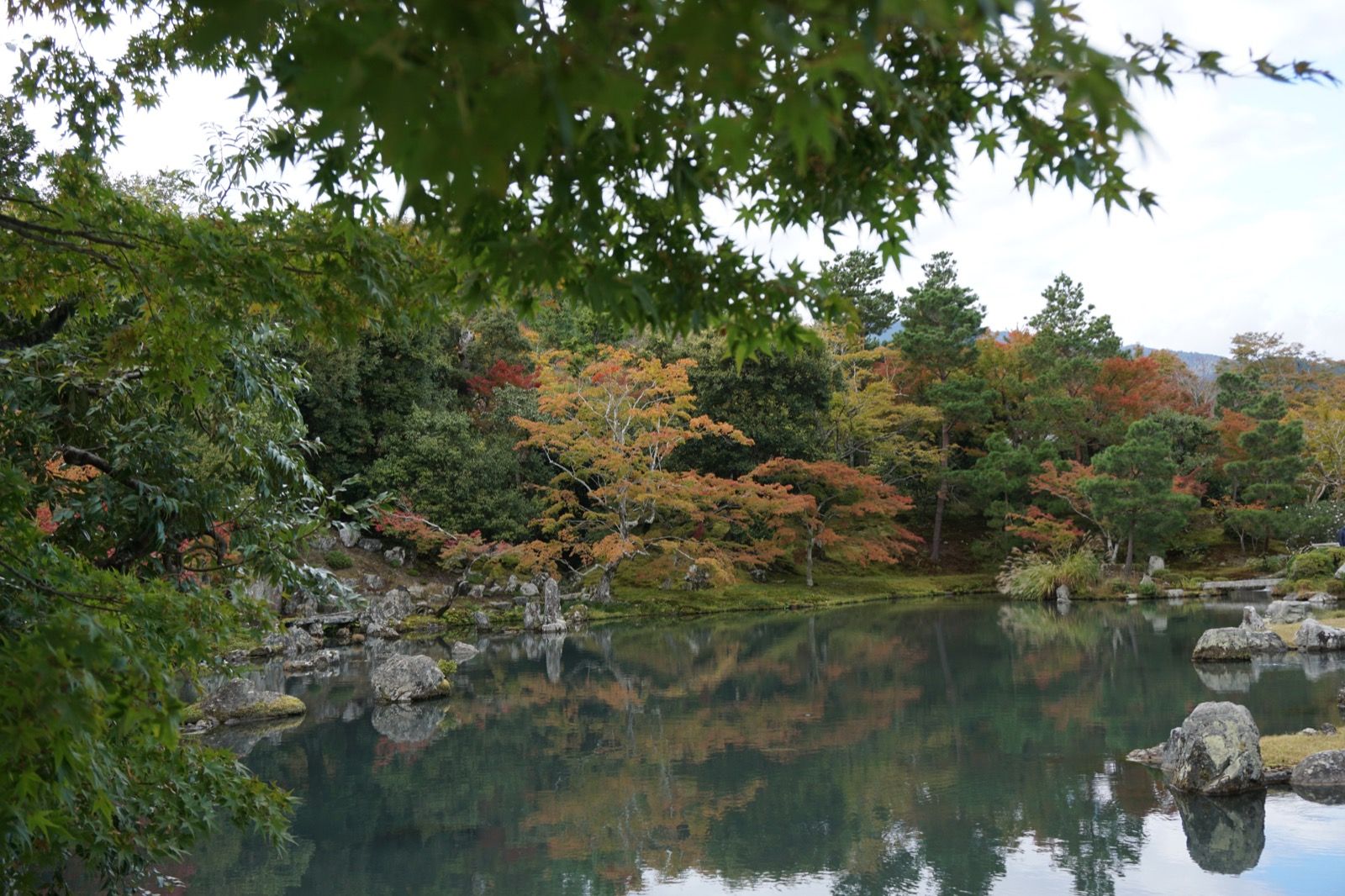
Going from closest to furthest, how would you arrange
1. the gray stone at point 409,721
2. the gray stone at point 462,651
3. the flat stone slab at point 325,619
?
the gray stone at point 409,721, the gray stone at point 462,651, the flat stone slab at point 325,619

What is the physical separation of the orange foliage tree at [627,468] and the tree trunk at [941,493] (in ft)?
17.6

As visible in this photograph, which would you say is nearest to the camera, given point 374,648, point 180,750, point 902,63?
point 902,63

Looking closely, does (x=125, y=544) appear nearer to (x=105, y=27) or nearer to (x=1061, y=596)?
(x=105, y=27)

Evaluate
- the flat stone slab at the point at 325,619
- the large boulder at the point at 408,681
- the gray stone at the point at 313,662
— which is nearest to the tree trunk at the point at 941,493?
the flat stone slab at the point at 325,619

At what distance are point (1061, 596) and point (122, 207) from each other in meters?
18.4

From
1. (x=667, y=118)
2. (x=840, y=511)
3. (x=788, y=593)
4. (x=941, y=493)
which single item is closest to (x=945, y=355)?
(x=941, y=493)

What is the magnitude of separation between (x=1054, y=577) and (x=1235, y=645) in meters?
8.71

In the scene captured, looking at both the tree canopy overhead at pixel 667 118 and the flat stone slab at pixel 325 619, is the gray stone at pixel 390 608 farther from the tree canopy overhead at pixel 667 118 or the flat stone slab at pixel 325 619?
the tree canopy overhead at pixel 667 118

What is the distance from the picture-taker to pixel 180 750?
317 cm

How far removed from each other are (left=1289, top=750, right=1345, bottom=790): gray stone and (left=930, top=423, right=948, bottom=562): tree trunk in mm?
15778

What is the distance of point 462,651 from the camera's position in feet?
43.5

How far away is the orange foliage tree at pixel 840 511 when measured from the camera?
19.5m

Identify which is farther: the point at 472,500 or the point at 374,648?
the point at 472,500

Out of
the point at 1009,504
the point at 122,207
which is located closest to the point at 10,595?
the point at 122,207
